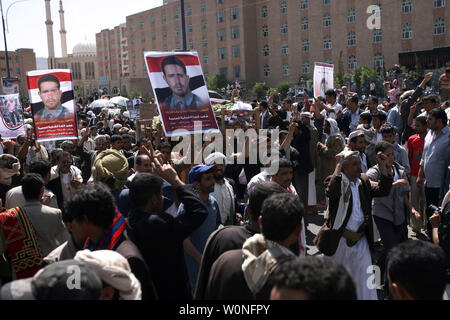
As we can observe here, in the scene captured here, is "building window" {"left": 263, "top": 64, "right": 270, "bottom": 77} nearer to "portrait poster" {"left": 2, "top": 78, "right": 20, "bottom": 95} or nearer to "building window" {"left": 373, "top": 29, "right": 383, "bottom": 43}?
"building window" {"left": 373, "top": 29, "right": 383, "bottom": 43}

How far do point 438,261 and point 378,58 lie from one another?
5297 cm

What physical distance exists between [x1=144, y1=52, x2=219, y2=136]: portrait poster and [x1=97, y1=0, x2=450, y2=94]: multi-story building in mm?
38215

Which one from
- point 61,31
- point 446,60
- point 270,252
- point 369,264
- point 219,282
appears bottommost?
point 369,264

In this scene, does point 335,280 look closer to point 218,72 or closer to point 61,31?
point 218,72

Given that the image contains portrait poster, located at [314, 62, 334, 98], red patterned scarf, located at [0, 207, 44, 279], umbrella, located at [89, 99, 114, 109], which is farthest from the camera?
umbrella, located at [89, 99, 114, 109]

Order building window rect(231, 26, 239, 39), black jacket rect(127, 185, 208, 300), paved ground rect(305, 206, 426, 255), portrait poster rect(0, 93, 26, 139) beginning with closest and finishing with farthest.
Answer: black jacket rect(127, 185, 208, 300), paved ground rect(305, 206, 426, 255), portrait poster rect(0, 93, 26, 139), building window rect(231, 26, 239, 39)

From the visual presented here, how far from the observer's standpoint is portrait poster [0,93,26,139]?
9374 mm

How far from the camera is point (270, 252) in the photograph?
8.59 feet

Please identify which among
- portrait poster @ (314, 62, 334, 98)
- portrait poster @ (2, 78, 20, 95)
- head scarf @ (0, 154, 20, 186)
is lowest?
head scarf @ (0, 154, 20, 186)

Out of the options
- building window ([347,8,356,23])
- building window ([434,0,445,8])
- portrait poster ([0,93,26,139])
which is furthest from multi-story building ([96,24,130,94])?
portrait poster ([0,93,26,139])

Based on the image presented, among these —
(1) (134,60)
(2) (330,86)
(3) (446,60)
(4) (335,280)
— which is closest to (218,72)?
(1) (134,60)

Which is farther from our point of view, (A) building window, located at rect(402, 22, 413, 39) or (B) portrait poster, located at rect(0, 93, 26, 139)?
(A) building window, located at rect(402, 22, 413, 39)

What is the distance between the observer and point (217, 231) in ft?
10.5

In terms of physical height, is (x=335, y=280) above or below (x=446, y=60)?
below
